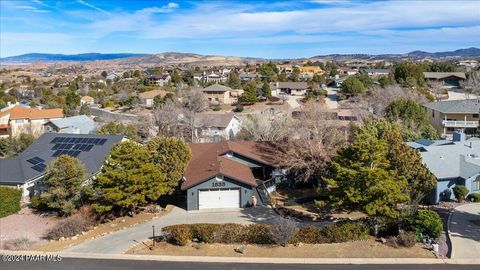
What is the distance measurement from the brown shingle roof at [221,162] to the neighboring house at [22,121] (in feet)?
112

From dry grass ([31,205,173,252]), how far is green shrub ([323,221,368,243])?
38.8ft

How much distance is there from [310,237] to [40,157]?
25.2 meters

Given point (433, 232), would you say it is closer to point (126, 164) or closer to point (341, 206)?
point (341, 206)

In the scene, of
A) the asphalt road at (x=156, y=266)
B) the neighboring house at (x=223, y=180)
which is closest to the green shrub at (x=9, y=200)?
the asphalt road at (x=156, y=266)

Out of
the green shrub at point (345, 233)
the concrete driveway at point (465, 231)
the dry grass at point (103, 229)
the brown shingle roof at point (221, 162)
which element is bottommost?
the dry grass at point (103, 229)

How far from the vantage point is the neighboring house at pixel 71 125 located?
5747 centimetres

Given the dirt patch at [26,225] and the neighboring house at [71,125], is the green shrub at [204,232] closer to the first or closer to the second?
the dirt patch at [26,225]

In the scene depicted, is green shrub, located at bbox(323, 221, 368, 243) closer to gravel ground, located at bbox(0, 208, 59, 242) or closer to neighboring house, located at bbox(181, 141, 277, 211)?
neighboring house, located at bbox(181, 141, 277, 211)

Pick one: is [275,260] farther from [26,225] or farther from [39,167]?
[39,167]

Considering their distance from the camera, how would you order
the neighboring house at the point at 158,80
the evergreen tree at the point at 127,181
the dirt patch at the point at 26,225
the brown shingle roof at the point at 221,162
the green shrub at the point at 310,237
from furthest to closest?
the neighboring house at the point at 158,80
the brown shingle roof at the point at 221,162
the evergreen tree at the point at 127,181
the dirt patch at the point at 26,225
the green shrub at the point at 310,237

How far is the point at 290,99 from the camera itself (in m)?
92.0

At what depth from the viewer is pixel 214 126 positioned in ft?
195

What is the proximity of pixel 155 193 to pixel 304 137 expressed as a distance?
499 inches

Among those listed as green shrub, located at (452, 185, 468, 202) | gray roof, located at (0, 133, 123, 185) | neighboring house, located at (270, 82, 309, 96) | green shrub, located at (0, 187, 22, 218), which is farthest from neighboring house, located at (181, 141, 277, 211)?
neighboring house, located at (270, 82, 309, 96)
